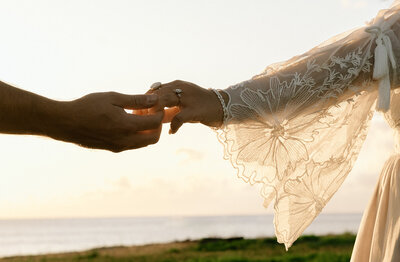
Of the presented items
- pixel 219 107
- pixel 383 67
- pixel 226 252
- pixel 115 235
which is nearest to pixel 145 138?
pixel 219 107

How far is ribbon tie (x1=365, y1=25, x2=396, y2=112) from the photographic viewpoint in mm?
1797


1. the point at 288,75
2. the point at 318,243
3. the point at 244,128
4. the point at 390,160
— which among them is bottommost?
the point at 318,243

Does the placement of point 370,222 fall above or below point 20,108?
below

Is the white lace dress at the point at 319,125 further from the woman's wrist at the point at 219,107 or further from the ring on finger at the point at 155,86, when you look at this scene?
the ring on finger at the point at 155,86

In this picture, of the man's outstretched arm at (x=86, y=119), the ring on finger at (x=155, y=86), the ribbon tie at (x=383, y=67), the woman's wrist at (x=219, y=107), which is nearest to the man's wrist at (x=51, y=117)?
the man's outstretched arm at (x=86, y=119)

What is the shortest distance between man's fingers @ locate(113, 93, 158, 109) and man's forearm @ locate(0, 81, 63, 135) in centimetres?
19

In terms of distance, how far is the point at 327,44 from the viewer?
1971mm

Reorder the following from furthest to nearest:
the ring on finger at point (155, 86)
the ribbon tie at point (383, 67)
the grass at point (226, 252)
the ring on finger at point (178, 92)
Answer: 1. the grass at point (226, 252)
2. the ring on finger at point (155, 86)
3. the ring on finger at point (178, 92)
4. the ribbon tie at point (383, 67)

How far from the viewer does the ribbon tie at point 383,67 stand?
1797 millimetres

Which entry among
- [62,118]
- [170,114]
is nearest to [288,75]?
[170,114]

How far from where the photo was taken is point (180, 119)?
1.87m

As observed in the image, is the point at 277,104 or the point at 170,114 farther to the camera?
the point at 170,114

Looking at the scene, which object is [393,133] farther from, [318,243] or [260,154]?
[318,243]

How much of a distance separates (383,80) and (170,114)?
2.37ft
